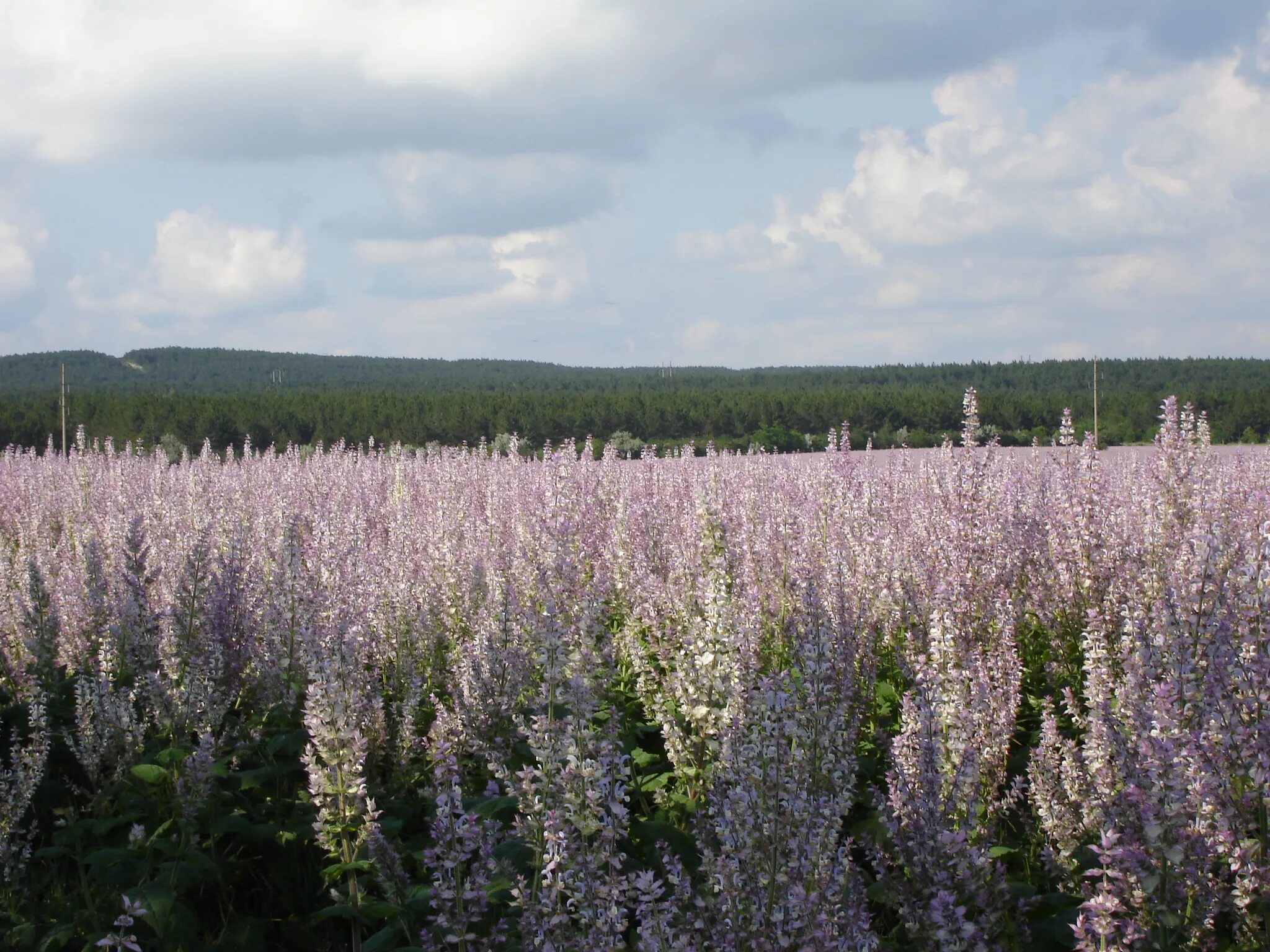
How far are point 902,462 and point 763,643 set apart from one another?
6274 millimetres

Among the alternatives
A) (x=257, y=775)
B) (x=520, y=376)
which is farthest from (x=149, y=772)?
(x=520, y=376)

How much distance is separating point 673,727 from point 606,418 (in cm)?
4501

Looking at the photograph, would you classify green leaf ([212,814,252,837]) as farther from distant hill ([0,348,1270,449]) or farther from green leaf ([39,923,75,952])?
distant hill ([0,348,1270,449])

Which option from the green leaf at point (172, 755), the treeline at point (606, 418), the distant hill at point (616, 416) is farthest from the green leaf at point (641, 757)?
the treeline at point (606, 418)

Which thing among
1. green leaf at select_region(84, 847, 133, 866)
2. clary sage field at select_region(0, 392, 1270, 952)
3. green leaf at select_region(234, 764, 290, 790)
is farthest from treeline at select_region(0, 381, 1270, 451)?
green leaf at select_region(84, 847, 133, 866)

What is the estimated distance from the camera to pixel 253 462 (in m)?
18.3

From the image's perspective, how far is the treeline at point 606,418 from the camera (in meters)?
42.5

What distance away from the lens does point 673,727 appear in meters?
4.59

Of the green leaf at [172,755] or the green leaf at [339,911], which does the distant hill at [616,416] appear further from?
the green leaf at [339,911]

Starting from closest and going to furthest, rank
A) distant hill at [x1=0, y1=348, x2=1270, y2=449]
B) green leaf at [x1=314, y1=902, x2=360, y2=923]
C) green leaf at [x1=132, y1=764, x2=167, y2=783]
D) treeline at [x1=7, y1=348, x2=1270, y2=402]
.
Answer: green leaf at [x1=314, y1=902, x2=360, y2=923] < green leaf at [x1=132, y1=764, x2=167, y2=783] < distant hill at [x1=0, y1=348, x2=1270, y2=449] < treeline at [x1=7, y1=348, x2=1270, y2=402]

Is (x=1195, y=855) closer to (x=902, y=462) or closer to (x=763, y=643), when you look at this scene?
(x=763, y=643)

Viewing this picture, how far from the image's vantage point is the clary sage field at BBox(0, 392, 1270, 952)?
114 inches

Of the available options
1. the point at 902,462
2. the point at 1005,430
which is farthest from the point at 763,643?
the point at 1005,430

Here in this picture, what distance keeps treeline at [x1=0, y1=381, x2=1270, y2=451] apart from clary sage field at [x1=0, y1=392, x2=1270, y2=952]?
31562 mm
